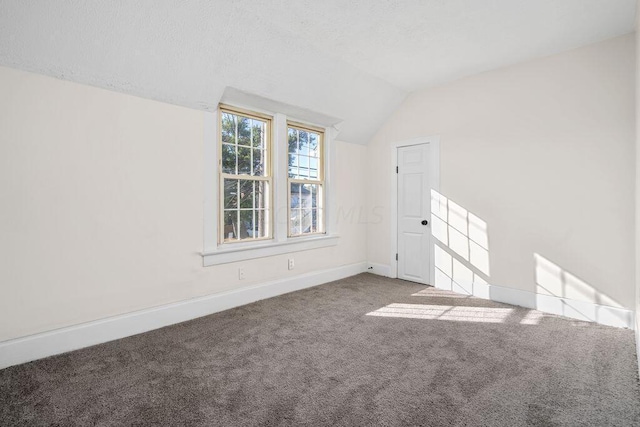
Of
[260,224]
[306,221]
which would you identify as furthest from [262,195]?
[306,221]

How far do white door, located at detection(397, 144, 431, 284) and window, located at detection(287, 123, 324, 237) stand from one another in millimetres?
1223

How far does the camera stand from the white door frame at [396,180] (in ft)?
14.5

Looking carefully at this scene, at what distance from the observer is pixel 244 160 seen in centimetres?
381

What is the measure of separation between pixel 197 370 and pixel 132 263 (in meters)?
1.23

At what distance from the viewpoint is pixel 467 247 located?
416 cm

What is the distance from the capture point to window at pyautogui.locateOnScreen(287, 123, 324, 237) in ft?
14.5

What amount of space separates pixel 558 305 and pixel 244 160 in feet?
12.4

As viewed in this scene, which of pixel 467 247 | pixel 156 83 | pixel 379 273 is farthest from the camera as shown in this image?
pixel 379 273

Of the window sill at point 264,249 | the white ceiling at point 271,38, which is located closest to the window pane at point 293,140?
the white ceiling at point 271,38

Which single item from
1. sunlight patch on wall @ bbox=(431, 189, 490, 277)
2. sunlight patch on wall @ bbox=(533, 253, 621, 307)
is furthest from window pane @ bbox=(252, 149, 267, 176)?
sunlight patch on wall @ bbox=(533, 253, 621, 307)

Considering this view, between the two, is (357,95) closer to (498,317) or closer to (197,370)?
(498,317)

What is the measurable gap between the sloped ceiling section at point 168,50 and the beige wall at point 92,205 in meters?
0.16

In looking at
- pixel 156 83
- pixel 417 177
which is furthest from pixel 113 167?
pixel 417 177

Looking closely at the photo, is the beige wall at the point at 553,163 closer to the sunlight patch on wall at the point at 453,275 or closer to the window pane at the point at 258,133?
the sunlight patch on wall at the point at 453,275
